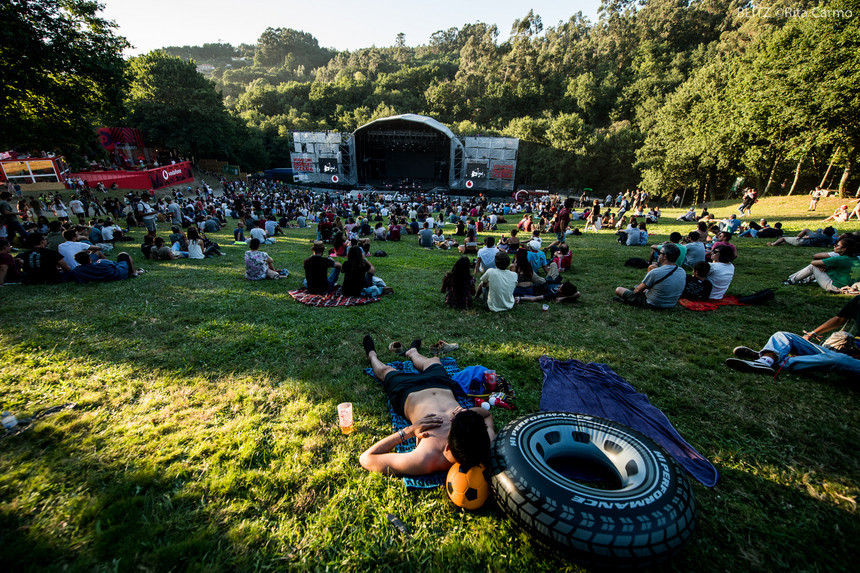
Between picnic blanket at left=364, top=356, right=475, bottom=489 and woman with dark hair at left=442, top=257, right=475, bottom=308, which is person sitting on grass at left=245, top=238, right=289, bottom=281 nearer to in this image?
woman with dark hair at left=442, top=257, right=475, bottom=308

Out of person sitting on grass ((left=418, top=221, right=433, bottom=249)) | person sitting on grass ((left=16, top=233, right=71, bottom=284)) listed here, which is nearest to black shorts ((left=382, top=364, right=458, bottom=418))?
person sitting on grass ((left=16, top=233, right=71, bottom=284))

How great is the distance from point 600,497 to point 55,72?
2454cm

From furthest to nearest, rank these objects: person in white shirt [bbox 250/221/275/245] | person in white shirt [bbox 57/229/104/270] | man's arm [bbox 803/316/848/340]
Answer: person in white shirt [bbox 250/221/275/245]
person in white shirt [bbox 57/229/104/270]
man's arm [bbox 803/316/848/340]

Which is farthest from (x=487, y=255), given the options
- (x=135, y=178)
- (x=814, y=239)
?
(x=135, y=178)

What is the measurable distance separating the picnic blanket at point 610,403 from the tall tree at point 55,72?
891 inches

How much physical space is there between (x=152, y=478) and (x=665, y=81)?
6228 centimetres

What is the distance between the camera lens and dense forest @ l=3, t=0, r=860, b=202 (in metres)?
20.1

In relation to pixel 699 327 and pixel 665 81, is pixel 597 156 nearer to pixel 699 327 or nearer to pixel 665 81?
pixel 665 81

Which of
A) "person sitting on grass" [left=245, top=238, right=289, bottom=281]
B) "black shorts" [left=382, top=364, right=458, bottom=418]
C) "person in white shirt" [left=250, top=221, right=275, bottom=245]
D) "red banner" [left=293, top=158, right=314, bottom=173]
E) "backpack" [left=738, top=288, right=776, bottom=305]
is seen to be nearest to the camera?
"black shorts" [left=382, top=364, right=458, bottom=418]

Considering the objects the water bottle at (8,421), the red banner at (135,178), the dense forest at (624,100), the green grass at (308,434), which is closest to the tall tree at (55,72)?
the dense forest at (624,100)

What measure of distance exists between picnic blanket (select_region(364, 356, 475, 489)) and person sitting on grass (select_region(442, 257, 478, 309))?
2007 mm

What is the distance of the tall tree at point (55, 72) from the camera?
1349 cm

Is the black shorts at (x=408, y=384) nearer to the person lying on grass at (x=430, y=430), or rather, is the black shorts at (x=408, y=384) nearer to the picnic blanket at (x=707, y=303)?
the person lying on grass at (x=430, y=430)

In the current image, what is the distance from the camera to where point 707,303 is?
649 cm
